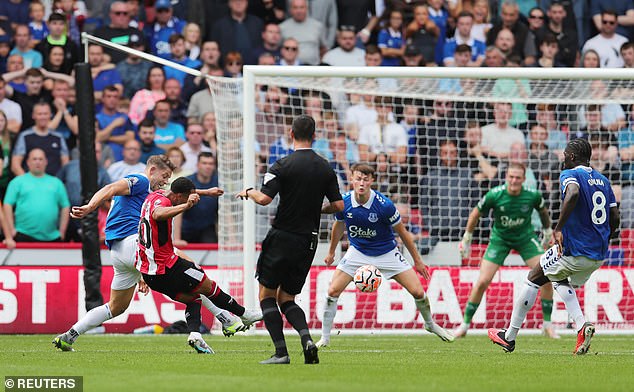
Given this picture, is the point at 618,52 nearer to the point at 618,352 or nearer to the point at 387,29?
the point at 387,29

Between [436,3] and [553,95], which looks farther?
[436,3]

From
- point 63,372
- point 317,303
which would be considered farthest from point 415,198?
point 63,372

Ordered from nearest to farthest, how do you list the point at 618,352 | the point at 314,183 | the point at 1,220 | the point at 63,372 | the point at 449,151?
1. the point at 63,372
2. the point at 314,183
3. the point at 618,352
4. the point at 1,220
5. the point at 449,151

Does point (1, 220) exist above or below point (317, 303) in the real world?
above

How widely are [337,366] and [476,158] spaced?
9128 mm

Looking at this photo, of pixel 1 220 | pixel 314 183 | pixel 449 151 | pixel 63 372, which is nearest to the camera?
pixel 63 372

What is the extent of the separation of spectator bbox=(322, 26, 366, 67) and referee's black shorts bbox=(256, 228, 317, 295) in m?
11.4

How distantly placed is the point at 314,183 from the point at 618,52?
1347 cm

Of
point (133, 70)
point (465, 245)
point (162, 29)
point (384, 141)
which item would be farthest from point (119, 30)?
point (465, 245)

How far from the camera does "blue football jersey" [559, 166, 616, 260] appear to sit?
1277cm

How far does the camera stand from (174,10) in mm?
22391

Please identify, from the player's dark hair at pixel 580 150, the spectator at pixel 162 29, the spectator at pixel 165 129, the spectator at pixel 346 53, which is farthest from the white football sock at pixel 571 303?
the spectator at pixel 162 29

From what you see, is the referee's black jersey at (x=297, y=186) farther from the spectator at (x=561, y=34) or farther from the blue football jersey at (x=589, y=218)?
the spectator at (x=561, y=34)

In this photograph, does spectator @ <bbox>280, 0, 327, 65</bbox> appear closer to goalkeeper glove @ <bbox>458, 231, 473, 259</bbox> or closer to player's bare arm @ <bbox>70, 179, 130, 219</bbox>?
goalkeeper glove @ <bbox>458, 231, 473, 259</bbox>
